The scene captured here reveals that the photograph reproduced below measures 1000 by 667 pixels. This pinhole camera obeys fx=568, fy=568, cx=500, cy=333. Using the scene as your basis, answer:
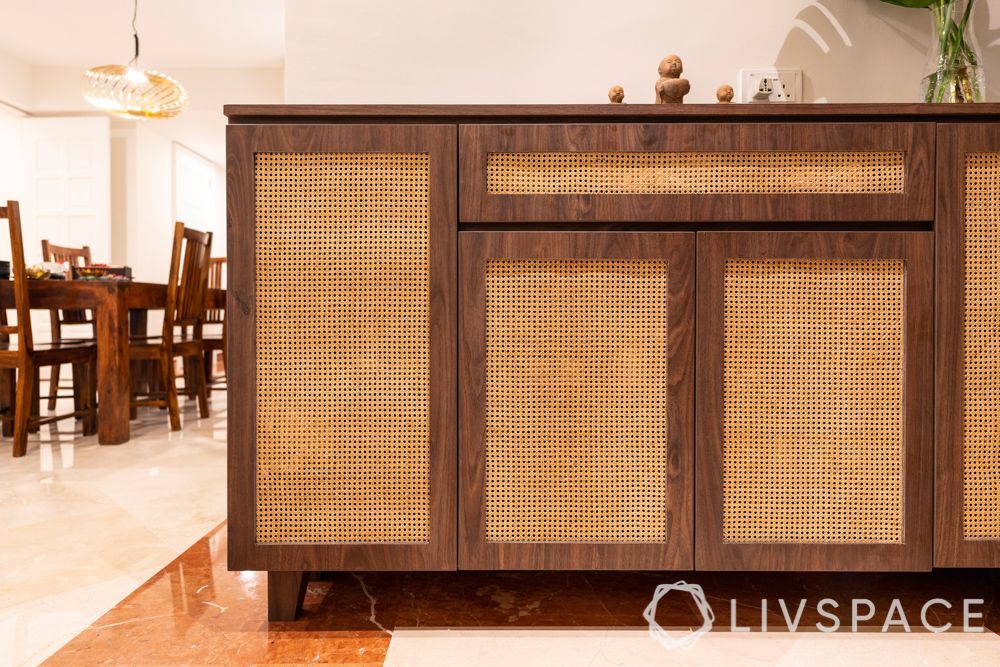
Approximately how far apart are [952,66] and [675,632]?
132cm

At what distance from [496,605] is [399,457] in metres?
0.38

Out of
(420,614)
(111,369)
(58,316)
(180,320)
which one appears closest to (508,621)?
(420,614)

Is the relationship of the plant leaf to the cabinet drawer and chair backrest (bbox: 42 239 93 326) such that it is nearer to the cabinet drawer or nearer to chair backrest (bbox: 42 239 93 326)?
the cabinet drawer

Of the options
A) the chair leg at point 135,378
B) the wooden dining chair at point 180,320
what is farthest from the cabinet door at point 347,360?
the chair leg at point 135,378

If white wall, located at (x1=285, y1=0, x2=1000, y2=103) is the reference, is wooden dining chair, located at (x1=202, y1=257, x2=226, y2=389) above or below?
below

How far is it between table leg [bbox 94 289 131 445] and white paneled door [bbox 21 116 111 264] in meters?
2.96

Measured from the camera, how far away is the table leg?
246 cm

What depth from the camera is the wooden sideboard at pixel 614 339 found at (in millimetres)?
978

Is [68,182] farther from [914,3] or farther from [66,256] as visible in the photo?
[914,3]

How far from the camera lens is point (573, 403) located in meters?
1.00

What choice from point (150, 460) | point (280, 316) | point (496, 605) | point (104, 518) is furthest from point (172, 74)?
point (496, 605)

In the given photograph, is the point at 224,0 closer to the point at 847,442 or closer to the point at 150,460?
the point at 150,460

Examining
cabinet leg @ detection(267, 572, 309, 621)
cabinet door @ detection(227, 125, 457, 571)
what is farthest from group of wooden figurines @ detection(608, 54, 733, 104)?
cabinet leg @ detection(267, 572, 309, 621)

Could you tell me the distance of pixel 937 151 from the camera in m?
0.98
